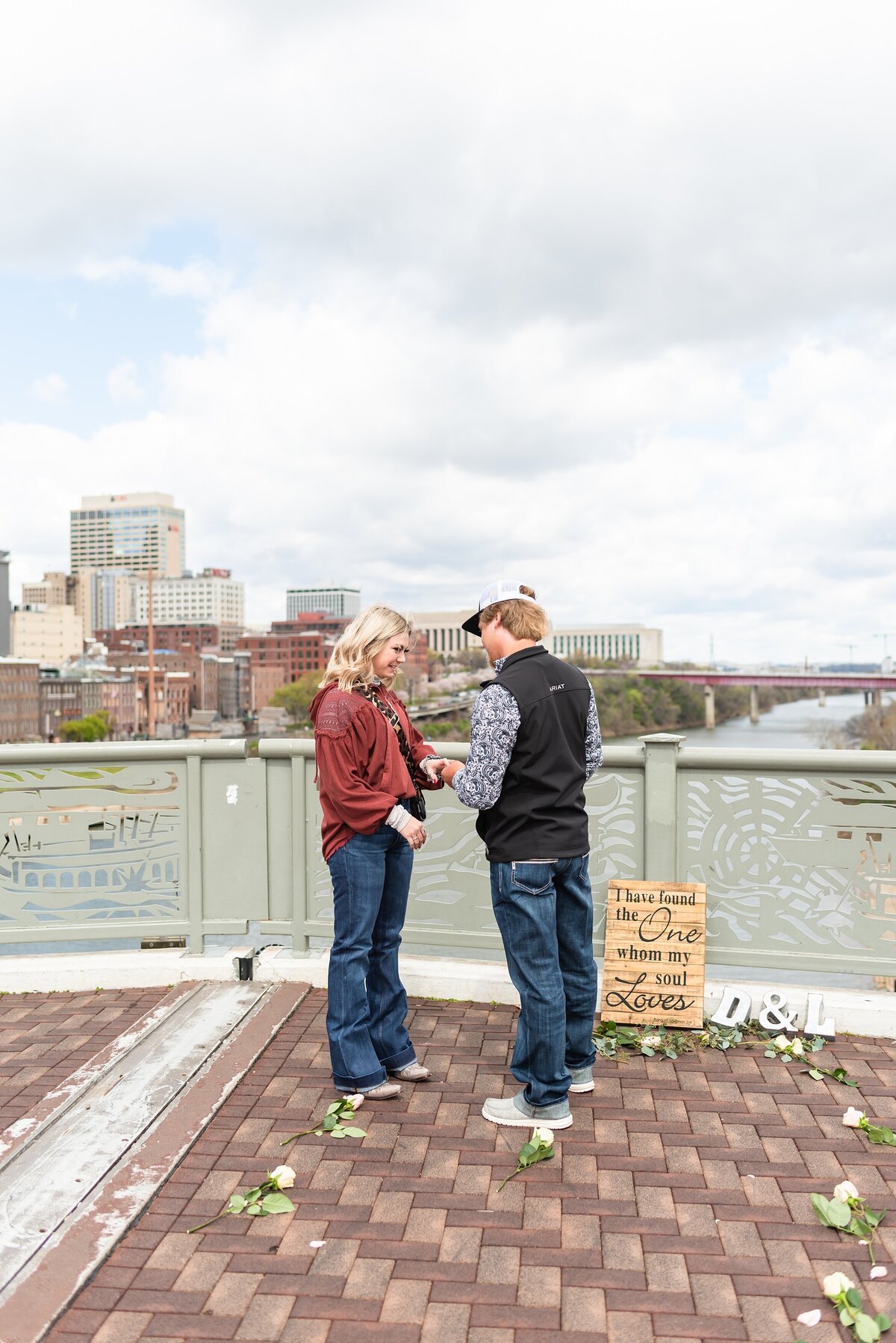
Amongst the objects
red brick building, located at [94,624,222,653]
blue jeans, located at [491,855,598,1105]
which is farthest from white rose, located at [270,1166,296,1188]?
red brick building, located at [94,624,222,653]

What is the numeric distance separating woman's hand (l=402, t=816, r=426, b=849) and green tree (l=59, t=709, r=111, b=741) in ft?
376

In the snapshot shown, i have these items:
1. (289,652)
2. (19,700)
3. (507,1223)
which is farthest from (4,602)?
(507,1223)

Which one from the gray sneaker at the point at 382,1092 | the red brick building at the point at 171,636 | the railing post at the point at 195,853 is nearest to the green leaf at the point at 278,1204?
the gray sneaker at the point at 382,1092

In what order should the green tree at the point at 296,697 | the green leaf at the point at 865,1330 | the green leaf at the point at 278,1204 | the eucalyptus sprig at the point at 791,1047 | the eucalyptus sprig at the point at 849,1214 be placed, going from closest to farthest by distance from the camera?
the green leaf at the point at 865,1330, the eucalyptus sprig at the point at 849,1214, the green leaf at the point at 278,1204, the eucalyptus sprig at the point at 791,1047, the green tree at the point at 296,697

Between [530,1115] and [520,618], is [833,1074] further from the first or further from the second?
[520,618]

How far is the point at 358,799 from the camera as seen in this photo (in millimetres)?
3463

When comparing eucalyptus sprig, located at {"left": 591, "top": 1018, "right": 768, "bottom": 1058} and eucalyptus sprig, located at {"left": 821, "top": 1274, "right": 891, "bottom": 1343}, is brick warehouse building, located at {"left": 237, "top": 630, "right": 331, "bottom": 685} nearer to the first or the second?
eucalyptus sprig, located at {"left": 591, "top": 1018, "right": 768, "bottom": 1058}

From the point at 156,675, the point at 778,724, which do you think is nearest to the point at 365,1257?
the point at 778,724

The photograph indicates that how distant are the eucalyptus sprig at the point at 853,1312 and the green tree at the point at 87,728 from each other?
116059mm

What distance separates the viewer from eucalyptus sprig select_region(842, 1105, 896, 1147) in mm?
3318

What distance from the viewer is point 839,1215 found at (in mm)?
2814

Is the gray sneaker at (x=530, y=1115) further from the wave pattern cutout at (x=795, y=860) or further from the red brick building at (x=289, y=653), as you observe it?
the red brick building at (x=289, y=653)

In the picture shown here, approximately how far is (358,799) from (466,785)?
39 cm

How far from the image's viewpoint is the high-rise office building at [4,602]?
127 meters
